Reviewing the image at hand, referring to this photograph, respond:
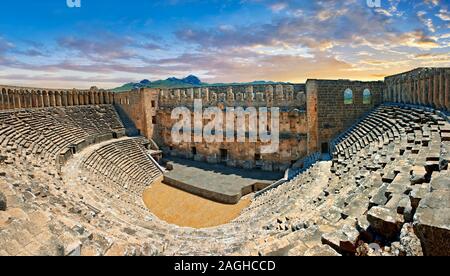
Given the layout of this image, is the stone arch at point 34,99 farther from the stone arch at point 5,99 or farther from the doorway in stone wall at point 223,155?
the doorway in stone wall at point 223,155

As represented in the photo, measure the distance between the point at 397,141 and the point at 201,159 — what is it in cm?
1343

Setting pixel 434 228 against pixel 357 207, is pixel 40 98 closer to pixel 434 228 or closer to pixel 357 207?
pixel 357 207

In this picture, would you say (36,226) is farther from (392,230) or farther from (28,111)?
(28,111)

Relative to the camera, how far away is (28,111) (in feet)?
56.0

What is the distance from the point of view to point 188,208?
44.8 feet

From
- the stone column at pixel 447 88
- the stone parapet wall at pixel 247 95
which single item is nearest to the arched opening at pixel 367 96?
the stone parapet wall at pixel 247 95

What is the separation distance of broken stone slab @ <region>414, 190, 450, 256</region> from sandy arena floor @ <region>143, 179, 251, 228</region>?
30.1ft

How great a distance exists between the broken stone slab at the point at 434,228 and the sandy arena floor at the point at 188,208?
919 cm

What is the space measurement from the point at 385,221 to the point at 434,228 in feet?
3.49

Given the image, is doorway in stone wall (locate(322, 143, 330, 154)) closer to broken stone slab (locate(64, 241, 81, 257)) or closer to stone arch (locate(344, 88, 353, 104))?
stone arch (locate(344, 88, 353, 104))

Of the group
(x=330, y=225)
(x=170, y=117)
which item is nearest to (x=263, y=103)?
(x=170, y=117)

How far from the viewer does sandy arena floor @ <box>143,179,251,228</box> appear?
40.0 feet

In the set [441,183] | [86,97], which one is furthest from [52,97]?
[441,183]

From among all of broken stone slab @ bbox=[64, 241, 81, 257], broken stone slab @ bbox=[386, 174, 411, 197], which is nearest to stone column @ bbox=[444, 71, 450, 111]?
broken stone slab @ bbox=[386, 174, 411, 197]
